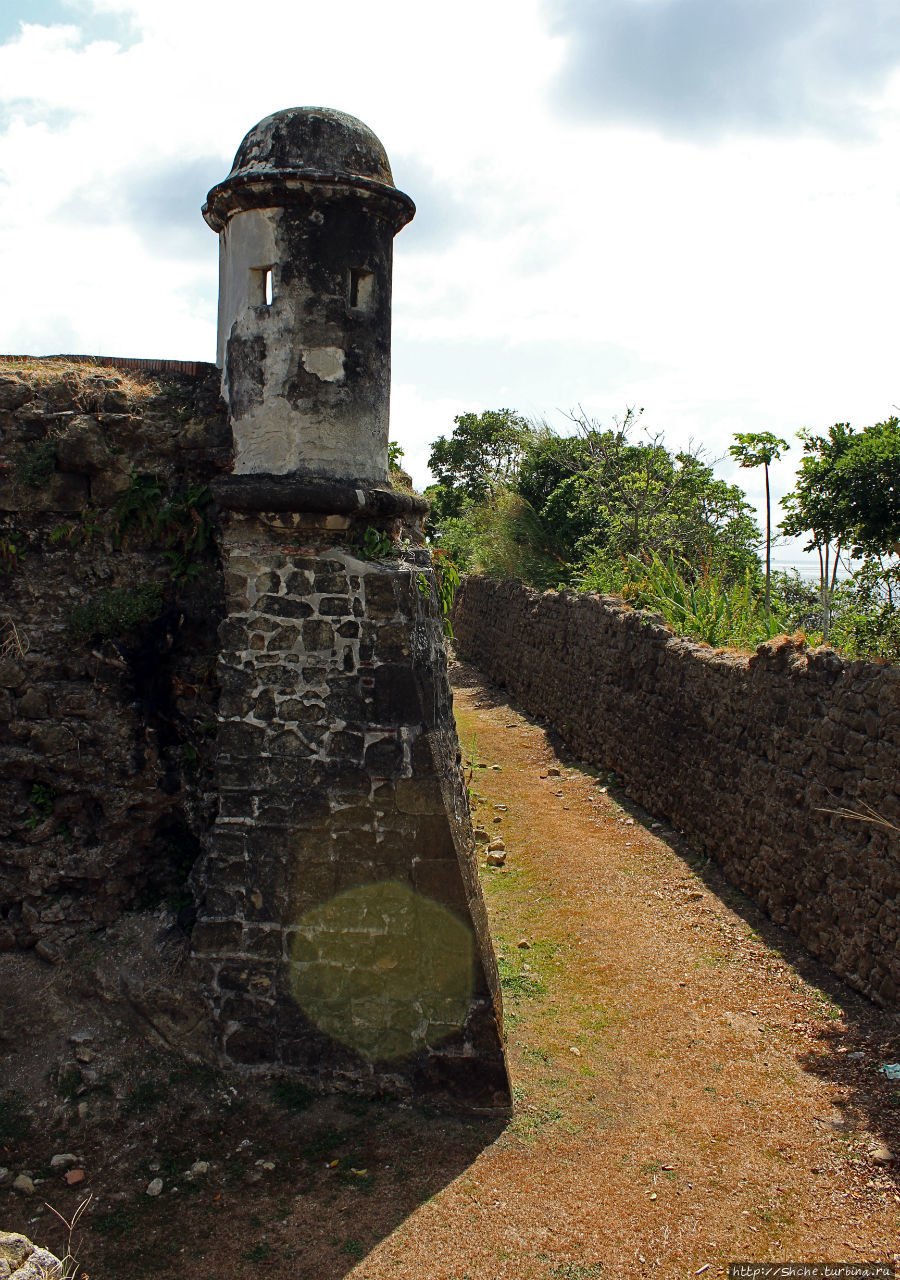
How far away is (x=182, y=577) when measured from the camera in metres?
5.89

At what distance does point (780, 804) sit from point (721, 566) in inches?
315

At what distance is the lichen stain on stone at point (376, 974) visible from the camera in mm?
5500

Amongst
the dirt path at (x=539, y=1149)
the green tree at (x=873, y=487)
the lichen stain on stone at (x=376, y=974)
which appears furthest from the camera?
the green tree at (x=873, y=487)

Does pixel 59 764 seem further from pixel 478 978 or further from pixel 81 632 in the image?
pixel 478 978

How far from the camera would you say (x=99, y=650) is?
5.78 metres

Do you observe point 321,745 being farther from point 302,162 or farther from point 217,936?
point 302,162

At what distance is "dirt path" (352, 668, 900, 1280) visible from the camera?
14.6 ft

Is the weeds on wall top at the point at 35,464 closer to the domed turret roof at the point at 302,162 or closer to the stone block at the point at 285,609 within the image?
the stone block at the point at 285,609

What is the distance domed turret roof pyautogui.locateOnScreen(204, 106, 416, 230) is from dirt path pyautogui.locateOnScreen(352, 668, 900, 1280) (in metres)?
5.57

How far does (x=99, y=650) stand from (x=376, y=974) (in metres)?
2.63

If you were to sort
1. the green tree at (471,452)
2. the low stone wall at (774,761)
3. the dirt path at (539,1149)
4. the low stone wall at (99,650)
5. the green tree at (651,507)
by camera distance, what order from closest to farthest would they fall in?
the dirt path at (539,1149), the low stone wall at (99,650), the low stone wall at (774,761), the green tree at (651,507), the green tree at (471,452)

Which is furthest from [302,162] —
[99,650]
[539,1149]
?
[539,1149]

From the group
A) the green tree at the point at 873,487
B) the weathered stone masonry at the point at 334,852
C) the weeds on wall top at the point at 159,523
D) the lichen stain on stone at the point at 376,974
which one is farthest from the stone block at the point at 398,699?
the green tree at the point at 873,487

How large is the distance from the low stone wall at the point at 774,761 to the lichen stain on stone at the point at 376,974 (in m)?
2.99
